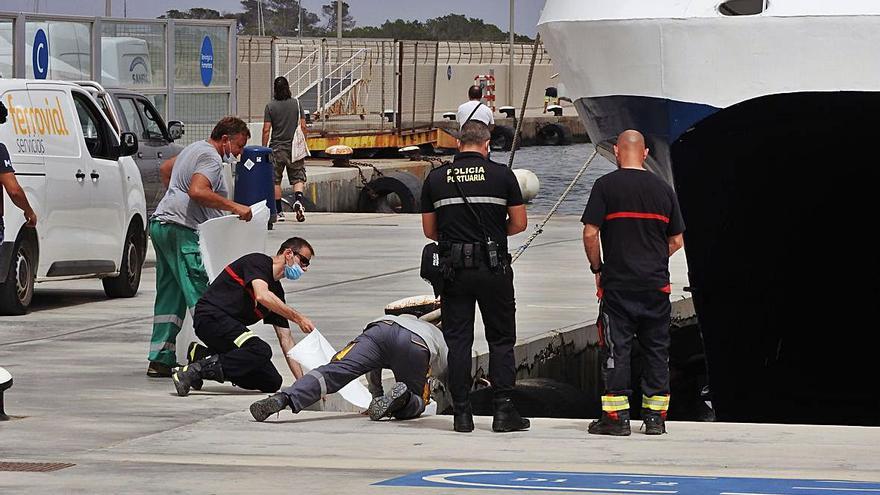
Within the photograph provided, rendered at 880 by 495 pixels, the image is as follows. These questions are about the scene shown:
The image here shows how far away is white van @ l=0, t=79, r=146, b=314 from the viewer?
1438cm

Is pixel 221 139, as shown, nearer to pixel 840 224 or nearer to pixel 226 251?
pixel 226 251

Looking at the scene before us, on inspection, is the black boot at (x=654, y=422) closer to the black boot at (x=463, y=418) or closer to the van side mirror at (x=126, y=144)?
the black boot at (x=463, y=418)

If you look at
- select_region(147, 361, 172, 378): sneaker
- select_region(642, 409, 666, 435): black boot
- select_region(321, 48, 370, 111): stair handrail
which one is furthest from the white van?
select_region(321, 48, 370, 111): stair handrail

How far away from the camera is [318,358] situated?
10250mm

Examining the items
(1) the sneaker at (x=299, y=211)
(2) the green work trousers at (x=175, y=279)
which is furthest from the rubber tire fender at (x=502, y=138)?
(2) the green work trousers at (x=175, y=279)

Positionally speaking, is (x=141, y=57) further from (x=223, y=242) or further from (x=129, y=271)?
(x=223, y=242)

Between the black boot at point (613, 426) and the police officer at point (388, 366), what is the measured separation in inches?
41.4

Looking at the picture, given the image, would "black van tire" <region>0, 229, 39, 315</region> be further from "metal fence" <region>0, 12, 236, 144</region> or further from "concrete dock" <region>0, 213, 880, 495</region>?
"metal fence" <region>0, 12, 236, 144</region>

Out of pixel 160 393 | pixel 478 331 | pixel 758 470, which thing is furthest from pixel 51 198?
pixel 758 470

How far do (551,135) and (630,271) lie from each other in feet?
231

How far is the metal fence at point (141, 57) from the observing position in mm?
21094

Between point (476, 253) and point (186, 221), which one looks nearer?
point (476, 253)

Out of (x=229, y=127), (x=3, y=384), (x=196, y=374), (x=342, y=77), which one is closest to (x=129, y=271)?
(x=229, y=127)

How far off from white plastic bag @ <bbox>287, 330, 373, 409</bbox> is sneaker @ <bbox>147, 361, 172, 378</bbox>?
1.15 m
